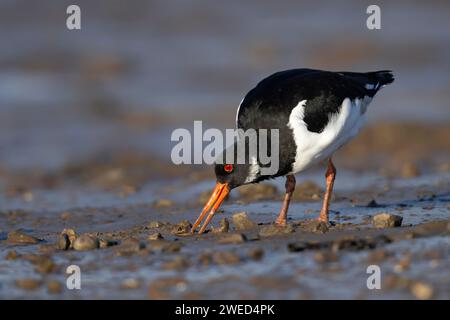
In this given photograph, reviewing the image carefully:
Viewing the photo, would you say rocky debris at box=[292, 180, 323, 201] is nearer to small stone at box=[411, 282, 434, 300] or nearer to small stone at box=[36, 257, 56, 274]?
small stone at box=[36, 257, 56, 274]

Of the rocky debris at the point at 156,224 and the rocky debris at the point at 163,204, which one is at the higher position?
the rocky debris at the point at 156,224

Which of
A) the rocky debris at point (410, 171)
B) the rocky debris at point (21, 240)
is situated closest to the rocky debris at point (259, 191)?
the rocky debris at point (410, 171)

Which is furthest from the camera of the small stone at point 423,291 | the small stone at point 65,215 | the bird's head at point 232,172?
the small stone at point 65,215

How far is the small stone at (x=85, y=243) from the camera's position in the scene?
6.48m

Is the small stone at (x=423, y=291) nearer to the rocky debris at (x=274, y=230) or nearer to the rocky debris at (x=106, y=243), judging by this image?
the rocky debris at (x=274, y=230)

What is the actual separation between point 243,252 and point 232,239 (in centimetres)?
35

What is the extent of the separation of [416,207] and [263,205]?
144cm

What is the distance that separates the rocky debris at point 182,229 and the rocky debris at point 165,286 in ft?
4.94

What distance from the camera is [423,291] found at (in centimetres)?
494

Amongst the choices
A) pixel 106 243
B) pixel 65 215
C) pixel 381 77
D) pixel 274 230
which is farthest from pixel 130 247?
pixel 381 77

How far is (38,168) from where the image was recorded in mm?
11781

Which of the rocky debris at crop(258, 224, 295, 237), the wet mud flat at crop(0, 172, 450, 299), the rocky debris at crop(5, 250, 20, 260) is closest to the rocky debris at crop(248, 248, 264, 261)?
the wet mud flat at crop(0, 172, 450, 299)

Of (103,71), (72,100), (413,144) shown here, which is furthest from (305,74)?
(103,71)

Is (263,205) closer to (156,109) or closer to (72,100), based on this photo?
(156,109)
